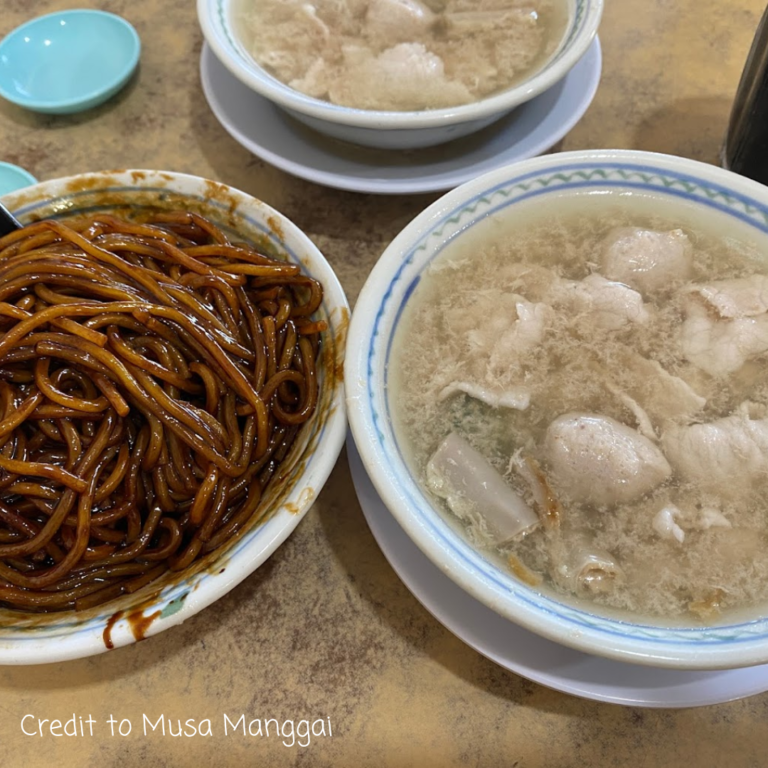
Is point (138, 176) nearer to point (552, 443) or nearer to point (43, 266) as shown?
point (43, 266)

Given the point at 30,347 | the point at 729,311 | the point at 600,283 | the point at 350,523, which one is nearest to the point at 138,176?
the point at 30,347

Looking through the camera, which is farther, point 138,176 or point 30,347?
point 138,176

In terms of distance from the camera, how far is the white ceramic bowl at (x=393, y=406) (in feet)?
2.87

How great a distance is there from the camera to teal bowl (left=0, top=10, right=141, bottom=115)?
210cm

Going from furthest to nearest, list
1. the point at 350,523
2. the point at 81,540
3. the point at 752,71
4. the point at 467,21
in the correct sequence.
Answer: the point at 467,21, the point at 752,71, the point at 350,523, the point at 81,540

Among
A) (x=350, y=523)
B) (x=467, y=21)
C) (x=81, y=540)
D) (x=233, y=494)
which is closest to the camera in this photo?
(x=81, y=540)

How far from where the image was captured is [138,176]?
5.01ft

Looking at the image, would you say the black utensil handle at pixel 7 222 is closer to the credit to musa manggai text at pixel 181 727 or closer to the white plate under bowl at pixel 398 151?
the white plate under bowl at pixel 398 151

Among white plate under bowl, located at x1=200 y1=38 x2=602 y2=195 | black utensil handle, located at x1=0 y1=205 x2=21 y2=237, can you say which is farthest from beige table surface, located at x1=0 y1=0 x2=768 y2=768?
black utensil handle, located at x1=0 y1=205 x2=21 y2=237

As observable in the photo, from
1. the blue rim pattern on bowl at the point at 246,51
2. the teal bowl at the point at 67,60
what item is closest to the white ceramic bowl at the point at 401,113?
the blue rim pattern on bowl at the point at 246,51

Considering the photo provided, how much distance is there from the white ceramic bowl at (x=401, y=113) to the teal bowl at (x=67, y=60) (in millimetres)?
580

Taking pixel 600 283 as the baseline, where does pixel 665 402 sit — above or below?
below

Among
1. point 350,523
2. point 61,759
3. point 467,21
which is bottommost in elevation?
point 61,759

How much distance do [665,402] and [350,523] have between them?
73 cm
